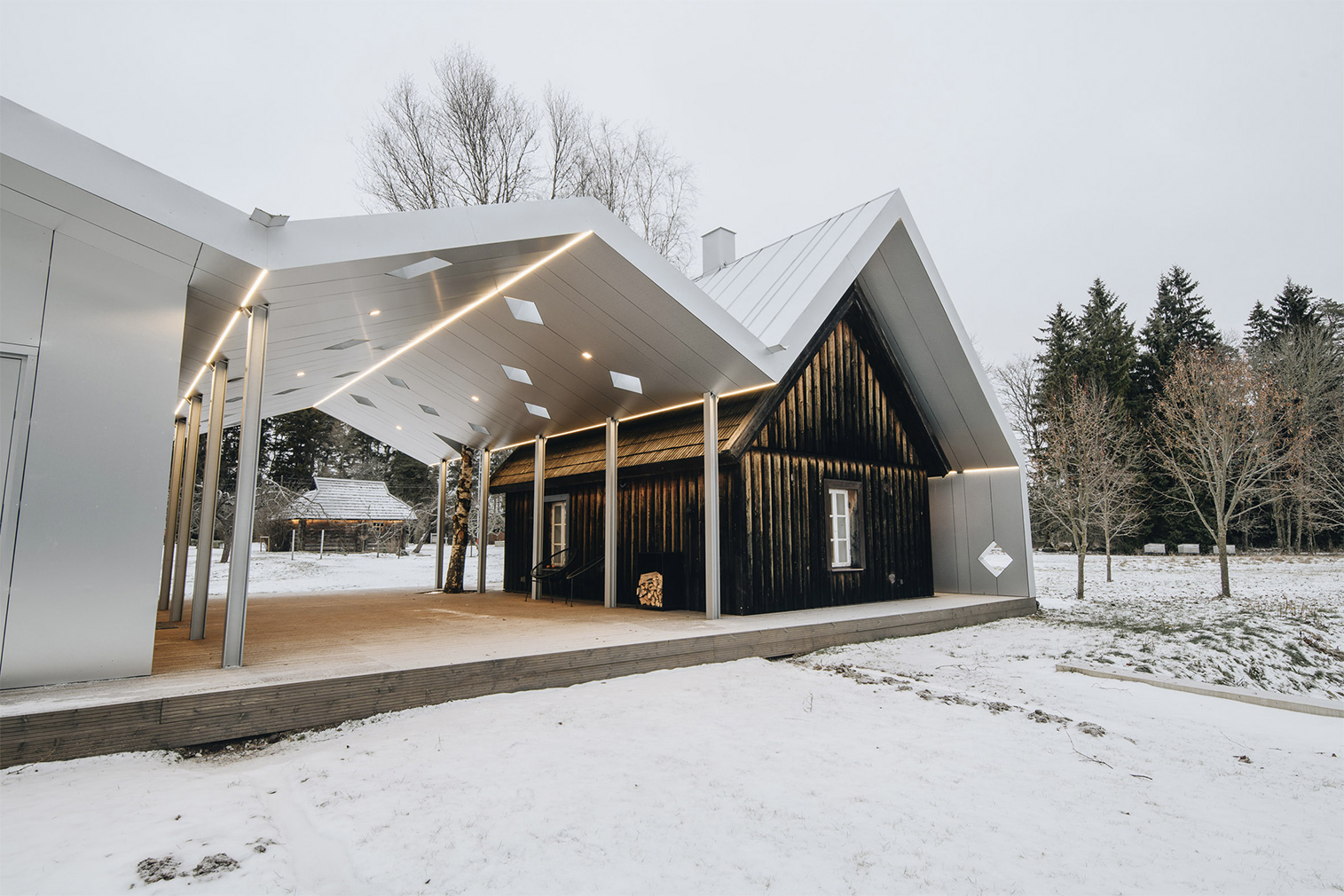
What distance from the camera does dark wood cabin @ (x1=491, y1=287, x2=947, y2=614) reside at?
789 centimetres

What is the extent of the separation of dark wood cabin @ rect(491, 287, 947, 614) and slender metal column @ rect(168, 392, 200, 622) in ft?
15.3

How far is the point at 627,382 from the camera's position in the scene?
775cm

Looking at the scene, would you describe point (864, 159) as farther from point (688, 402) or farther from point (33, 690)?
point (33, 690)

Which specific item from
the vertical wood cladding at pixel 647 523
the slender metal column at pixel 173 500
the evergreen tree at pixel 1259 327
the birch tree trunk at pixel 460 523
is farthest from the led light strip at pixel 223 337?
the evergreen tree at pixel 1259 327

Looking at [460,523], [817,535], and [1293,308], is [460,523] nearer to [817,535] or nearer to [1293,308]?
[817,535]

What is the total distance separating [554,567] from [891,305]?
6218 millimetres

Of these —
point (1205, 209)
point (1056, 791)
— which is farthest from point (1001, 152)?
point (1056, 791)

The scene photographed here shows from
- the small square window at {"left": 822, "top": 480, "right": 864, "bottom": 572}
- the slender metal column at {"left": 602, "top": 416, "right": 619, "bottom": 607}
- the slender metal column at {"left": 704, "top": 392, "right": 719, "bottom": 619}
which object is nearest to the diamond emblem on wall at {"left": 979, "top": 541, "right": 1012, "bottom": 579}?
the small square window at {"left": 822, "top": 480, "right": 864, "bottom": 572}

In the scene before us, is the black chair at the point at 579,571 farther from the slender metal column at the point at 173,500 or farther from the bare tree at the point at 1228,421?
the bare tree at the point at 1228,421

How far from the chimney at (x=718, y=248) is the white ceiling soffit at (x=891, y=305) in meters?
1.82

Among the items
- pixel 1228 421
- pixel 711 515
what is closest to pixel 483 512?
pixel 711 515

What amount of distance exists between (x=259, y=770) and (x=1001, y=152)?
262ft

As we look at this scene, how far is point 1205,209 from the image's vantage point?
5431 centimetres

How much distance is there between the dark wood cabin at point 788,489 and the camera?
789 cm
